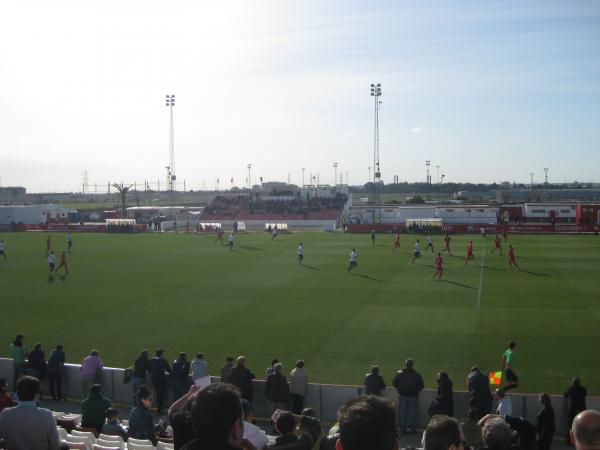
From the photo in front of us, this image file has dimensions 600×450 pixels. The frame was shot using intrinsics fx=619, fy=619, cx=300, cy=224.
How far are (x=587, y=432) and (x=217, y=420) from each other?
2.17 m

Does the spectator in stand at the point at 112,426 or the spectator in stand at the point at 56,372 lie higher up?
the spectator in stand at the point at 112,426

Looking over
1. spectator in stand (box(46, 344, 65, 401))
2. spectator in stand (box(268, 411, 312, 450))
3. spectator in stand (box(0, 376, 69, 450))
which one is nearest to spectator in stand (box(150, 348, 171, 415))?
spectator in stand (box(46, 344, 65, 401))

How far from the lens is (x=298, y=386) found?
481 inches

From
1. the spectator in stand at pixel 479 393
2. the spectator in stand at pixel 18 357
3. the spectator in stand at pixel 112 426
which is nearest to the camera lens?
the spectator in stand at pixel 112 426

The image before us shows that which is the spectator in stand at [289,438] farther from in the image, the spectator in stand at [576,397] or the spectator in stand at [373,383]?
the spectator in stand at [576,397]

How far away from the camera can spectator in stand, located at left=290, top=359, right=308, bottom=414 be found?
1220cm

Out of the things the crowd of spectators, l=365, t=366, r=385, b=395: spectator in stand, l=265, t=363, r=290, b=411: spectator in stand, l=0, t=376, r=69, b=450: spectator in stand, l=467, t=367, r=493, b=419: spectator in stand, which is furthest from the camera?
l=265, t=363, r=290, b=411: spectator in stand

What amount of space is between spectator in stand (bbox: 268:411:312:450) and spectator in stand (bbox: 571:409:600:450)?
2074 millimetres

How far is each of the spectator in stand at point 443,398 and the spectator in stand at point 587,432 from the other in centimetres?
778

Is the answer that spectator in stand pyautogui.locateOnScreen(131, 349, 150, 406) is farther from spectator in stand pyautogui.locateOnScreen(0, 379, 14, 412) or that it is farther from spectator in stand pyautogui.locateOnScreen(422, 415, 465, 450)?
spectator in stand pyautogui.locateOnScreen(422, 415, 465, 450)

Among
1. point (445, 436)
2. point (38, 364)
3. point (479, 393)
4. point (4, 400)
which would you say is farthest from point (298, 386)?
point (445, 436)

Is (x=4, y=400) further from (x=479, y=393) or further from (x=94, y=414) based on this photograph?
(x=479, y=393)

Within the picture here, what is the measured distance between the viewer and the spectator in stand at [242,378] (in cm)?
1207

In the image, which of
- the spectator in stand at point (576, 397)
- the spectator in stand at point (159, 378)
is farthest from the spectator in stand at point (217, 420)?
the spectator in stand at point (159, 378)
